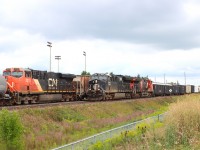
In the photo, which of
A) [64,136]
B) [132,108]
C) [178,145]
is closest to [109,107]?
[132,108]

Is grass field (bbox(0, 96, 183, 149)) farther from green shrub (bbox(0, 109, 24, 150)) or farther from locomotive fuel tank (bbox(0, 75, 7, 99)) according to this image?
locomotive fuel tank (bbox(0, 75, 7, 99))

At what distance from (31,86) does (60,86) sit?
6.81m

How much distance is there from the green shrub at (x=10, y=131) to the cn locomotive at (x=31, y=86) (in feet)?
44.2

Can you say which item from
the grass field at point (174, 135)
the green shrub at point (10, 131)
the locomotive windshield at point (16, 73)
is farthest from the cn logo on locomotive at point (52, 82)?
the grass field at point (174, 135)

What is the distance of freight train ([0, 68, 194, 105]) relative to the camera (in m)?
29.2

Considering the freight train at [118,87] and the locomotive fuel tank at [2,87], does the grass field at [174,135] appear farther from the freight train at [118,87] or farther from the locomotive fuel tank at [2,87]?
the freight train at [118,87]

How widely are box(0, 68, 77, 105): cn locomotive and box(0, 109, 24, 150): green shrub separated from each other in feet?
44.2

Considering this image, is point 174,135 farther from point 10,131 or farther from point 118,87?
point 118,87

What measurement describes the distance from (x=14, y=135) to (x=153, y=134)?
556 centimetres

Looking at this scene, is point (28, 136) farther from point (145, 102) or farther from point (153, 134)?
point (145, 102)

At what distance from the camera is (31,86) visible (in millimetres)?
31312

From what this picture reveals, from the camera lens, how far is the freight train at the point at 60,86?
29234 mm


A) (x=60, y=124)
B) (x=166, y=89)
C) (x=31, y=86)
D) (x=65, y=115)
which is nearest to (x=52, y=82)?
(x=31, y=86)

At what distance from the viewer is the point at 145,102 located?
142 feet
